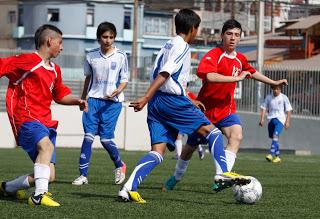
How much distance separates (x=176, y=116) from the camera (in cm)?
949


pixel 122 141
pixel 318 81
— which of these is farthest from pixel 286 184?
pixel 318 81

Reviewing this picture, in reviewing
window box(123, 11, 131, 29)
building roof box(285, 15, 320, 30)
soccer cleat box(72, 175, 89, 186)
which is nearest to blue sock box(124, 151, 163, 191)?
soccer cleat box(72, 175, 89, 186)

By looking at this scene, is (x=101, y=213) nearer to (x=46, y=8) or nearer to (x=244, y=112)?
(x=244, y=112)

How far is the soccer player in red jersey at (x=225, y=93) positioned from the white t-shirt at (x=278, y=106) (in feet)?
38.4

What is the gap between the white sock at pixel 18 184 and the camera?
30.6 ft

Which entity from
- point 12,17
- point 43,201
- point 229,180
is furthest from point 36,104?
point 12,17

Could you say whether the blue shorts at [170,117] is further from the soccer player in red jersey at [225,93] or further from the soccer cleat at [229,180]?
the soccer player in red jersey at [225,93]

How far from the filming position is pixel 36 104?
921 centimetres

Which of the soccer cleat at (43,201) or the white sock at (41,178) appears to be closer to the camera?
the soccer cleat at (43,201)

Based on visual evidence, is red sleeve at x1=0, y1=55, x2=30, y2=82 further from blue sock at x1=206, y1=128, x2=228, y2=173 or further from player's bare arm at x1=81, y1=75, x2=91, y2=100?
player's bare arm at x1=81, y1=75, x2=91, y2=100

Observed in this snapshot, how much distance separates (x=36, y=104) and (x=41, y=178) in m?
0.79

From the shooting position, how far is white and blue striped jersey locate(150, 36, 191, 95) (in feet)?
30.3

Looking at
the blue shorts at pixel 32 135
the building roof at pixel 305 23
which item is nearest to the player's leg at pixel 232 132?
the blue shorts at pixel 32 135

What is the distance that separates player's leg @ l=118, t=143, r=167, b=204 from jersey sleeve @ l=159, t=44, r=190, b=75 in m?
0.85
